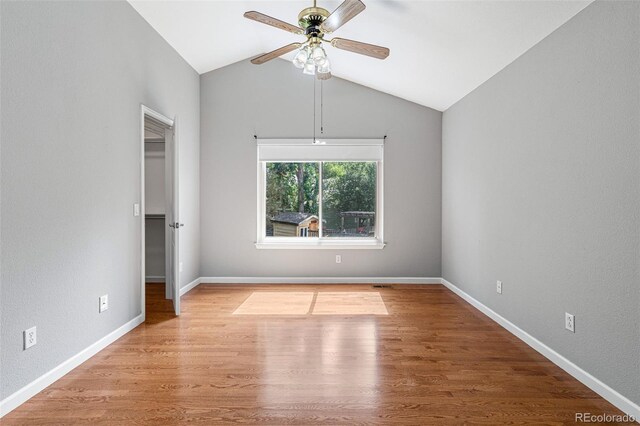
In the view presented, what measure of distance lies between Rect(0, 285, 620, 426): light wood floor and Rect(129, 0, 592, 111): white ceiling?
2480mm

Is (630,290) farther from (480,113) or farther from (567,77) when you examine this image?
(480,113)

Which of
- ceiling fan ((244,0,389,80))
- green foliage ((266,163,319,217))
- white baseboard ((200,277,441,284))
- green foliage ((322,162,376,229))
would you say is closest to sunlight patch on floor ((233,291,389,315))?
white baseboard ((200,277,441,284))

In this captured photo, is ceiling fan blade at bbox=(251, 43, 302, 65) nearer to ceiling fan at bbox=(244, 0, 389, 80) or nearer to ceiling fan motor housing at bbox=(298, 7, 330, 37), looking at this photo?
ceiling fan at bbox=(244, 0, 389, 80)

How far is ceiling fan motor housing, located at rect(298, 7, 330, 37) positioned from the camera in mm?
2467

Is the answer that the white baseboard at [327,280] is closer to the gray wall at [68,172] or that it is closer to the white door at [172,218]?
the white door at [172,218]

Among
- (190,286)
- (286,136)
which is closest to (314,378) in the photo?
(190,286)

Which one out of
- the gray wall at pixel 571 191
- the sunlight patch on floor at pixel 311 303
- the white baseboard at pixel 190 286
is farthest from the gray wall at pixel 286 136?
the gray wall at pixel 571 191

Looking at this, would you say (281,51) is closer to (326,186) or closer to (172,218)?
(172,218)

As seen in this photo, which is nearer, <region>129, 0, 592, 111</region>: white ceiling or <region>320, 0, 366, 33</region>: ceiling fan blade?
<region>320, 0, 366, 33</region>: ceiling fan blade

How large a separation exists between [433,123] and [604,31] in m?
2.90

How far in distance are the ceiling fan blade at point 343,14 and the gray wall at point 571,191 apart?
1.48 meters

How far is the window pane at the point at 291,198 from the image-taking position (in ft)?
16.8

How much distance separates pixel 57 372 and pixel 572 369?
343 cm

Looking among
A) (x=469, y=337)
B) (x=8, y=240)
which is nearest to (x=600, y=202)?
(x=469, y=337)
